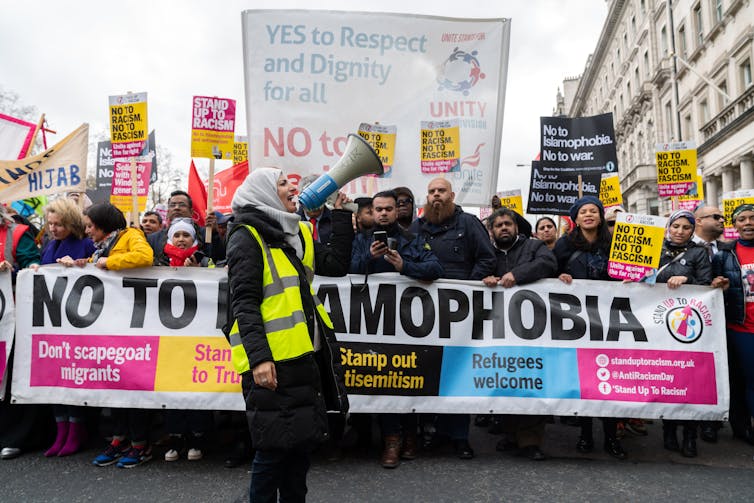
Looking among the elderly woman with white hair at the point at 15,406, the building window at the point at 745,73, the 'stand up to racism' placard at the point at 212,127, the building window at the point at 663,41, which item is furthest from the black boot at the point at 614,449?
the building window at the point at 663,41

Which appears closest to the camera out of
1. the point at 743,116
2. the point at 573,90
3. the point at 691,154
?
the point at 691,154

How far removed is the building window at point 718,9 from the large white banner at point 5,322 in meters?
29.6

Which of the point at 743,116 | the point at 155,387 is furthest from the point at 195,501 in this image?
the point at 743,116

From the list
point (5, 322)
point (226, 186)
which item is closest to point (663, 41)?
point (226, 186)

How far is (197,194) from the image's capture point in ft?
21.6

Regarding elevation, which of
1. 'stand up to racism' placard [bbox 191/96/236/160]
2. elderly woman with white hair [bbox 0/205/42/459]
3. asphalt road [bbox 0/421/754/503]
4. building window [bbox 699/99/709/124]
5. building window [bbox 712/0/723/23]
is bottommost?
asphalt road [bbox 0/421/754/503]

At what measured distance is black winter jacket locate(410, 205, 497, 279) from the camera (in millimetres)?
4418

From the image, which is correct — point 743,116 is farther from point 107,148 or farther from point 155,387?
point 155,387

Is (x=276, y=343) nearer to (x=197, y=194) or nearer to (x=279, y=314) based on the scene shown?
(x=279, y=314)

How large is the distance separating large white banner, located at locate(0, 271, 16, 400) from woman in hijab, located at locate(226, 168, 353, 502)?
9.50 feet

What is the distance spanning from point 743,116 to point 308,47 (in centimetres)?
2226

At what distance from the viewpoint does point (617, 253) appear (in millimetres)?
4297

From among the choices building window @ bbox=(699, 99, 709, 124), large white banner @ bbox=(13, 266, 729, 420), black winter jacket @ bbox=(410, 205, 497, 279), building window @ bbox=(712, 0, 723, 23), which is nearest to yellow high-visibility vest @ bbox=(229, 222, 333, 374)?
large white banner @ bbox=(13, 266, 729, 420)

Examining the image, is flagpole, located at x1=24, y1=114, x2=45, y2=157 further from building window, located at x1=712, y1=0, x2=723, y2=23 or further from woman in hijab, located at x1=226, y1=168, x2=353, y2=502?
building window, located at x1=712, y1=0, x2=723, y2=23
